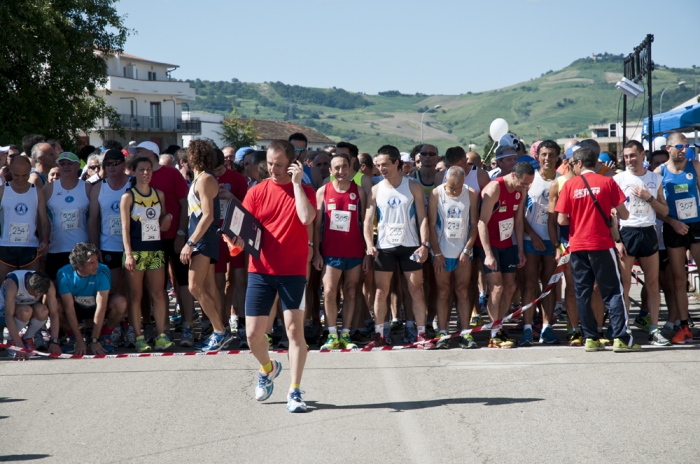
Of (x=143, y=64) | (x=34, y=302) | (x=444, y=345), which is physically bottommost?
(x=444, y=345)

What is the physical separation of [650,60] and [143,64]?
8795 cm

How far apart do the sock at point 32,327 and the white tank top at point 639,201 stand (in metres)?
6.51

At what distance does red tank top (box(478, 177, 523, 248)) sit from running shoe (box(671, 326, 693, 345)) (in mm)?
2046

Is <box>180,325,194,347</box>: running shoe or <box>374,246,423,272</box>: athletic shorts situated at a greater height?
<box>374,246,423,272</box>: athletic shorts

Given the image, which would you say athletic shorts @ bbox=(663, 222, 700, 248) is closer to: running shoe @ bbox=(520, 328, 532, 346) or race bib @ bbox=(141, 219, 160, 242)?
running shoe @ bbox=(520, 328, 532, 346)

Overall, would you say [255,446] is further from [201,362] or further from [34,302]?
[34,302]

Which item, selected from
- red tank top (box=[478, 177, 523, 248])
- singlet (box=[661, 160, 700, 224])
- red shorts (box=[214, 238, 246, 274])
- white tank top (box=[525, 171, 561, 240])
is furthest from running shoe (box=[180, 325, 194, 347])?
singlet (box=[661, 160, 700, 224])

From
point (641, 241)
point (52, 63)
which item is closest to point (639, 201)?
point (641, 241)

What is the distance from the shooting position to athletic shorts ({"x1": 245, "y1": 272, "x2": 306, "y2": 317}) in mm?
6340

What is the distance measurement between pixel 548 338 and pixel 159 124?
87984mm

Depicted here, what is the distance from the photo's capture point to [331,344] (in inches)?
347

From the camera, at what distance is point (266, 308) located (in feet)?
21.0

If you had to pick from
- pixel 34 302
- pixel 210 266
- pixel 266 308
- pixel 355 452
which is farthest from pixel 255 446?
pixel 34 302

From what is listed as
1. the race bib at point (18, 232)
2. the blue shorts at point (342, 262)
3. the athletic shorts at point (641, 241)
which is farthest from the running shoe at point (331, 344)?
the race bib at point (18, 232)
